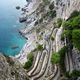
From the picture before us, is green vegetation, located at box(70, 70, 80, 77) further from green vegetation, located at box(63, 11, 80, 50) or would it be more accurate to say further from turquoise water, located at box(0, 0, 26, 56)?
turquoise water, located at box(0, 0, 26, 56)

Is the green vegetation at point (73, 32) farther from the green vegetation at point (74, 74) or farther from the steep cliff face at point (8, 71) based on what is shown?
the steep cliff face at point (8, 71)

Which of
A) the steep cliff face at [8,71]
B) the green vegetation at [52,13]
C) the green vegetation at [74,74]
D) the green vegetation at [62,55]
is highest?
the green vegetation at [52,13]

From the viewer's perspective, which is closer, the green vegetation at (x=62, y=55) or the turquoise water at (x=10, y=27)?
the green vegetation at (x=62, y=55)

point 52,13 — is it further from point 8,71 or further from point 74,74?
point 8,71

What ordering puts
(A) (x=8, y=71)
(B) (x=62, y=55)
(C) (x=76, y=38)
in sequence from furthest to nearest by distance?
(B) (x=62, y=55), (C) (x=76, y=38), (A) (x=8, y=71)

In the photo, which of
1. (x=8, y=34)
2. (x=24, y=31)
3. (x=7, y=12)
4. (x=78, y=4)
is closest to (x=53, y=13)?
(x=24, y=31)

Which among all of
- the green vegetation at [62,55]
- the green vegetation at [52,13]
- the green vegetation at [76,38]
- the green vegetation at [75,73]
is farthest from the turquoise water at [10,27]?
the green vegetation at [75,73]

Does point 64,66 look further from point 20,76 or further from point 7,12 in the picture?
point 7,12

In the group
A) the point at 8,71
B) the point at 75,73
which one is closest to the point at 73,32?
the point at 75,73
